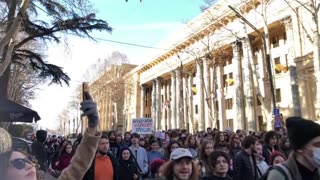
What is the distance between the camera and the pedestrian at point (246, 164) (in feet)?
18.2

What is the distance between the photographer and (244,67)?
3619cm

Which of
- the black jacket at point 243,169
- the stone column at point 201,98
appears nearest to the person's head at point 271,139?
the black jacket at point 243,169

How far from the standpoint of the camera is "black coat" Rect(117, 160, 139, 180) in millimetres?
6769

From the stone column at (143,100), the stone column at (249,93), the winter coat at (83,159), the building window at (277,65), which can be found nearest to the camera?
the winter coat at (83,159)

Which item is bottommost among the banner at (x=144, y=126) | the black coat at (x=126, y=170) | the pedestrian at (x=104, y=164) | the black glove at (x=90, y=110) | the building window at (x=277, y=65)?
the black coat at (x=126, y=170)

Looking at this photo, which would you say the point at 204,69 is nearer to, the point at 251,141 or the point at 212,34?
the point at 212,34

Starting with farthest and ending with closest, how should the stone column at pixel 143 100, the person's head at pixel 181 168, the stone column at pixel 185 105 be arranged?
the stone column at pixel 143 100 < the stone column at pixel 185 105 < the person's head at pixel 181 168

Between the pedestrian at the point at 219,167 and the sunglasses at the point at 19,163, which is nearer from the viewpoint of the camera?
the sunglasses at the point at 19,163

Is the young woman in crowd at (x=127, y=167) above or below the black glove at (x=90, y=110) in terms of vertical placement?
below

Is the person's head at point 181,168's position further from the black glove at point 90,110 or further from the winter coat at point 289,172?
the black glove at point 90,110

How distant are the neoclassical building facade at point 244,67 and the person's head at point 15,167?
2441 centimetres

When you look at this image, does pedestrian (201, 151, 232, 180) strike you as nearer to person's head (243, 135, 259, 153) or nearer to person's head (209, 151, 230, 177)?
person's head (209, 151, 230, 177)

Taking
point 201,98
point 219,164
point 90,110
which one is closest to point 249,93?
point 201,98

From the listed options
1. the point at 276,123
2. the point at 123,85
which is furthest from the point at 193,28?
the point at 276,123
